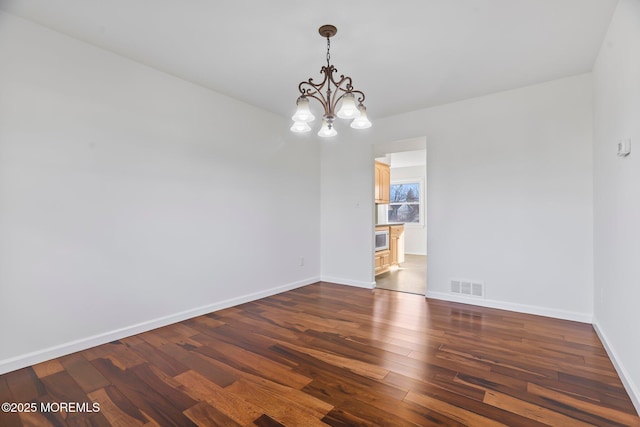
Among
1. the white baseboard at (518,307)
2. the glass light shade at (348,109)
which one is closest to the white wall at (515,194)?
the white baseboard at (518,307)

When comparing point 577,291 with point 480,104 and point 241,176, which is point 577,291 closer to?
point 480,104

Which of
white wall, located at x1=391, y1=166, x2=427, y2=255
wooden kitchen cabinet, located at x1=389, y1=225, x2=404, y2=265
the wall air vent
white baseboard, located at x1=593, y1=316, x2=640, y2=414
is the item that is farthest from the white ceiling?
white wall, located at x1=391, y1=166, x2=427, y2=255

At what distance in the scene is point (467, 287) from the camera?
3805 millimetres

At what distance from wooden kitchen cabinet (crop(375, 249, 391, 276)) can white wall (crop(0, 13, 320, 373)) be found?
7.68ft

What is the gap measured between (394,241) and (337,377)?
4.51m

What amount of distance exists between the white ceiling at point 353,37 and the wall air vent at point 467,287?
2.33 m

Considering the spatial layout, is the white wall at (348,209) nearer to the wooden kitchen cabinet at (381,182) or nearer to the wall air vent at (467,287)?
the wall air vent at (467,287)

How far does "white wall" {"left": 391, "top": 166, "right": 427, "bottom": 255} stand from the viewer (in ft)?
28.3

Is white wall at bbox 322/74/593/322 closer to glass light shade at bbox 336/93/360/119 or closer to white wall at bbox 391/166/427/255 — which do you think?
glass light shade at bbox 336/93/360/119

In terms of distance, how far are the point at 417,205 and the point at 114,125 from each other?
7658 mm

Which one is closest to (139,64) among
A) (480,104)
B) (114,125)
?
(114,125)

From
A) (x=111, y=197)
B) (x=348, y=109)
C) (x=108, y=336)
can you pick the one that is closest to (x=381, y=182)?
(x=348, y=109)

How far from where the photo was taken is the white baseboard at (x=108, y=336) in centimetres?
220

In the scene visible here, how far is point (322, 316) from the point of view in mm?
3350
